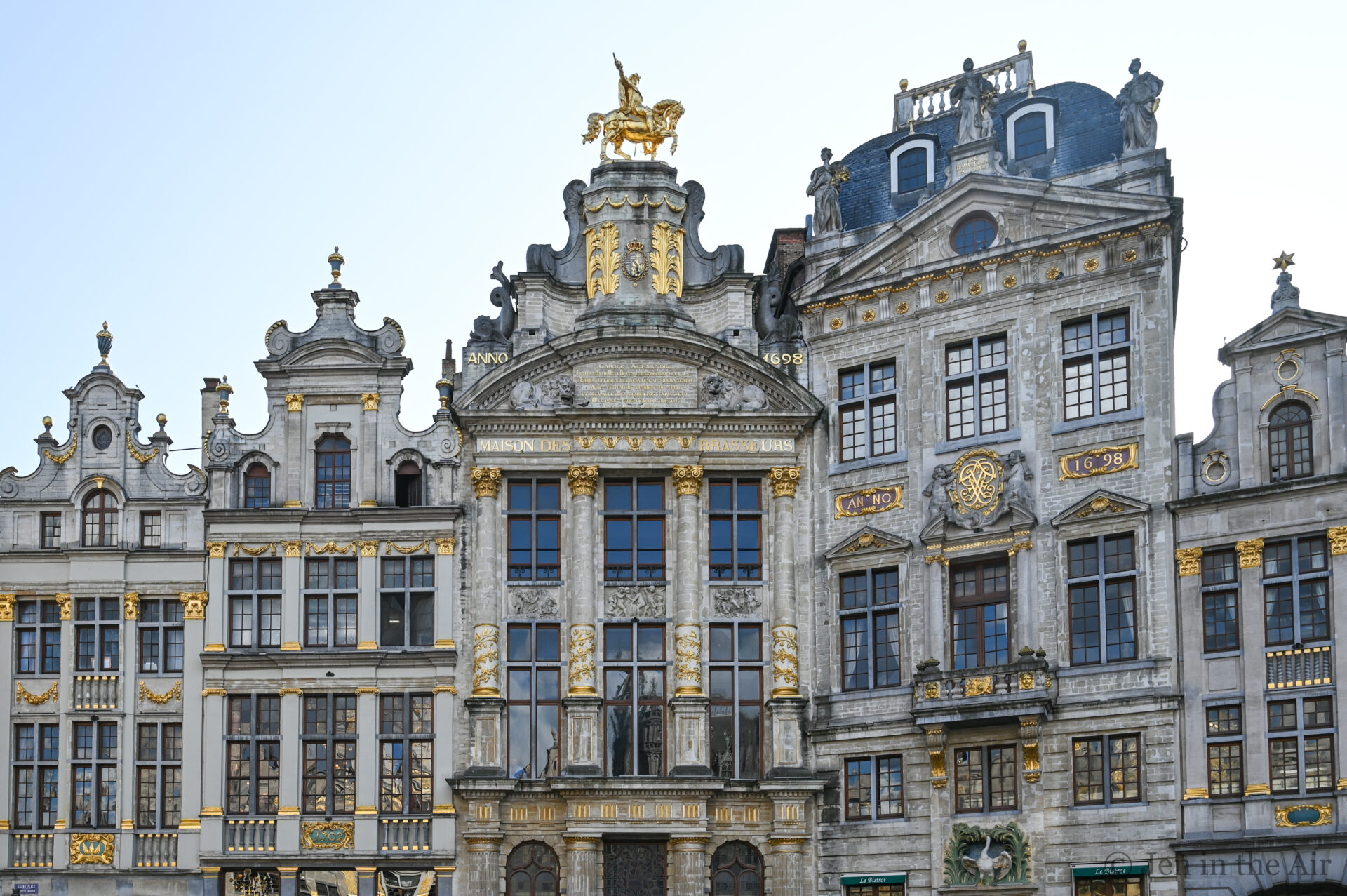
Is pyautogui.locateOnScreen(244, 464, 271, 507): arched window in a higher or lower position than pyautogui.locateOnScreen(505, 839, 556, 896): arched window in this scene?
higher

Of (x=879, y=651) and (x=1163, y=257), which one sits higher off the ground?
(x=1163, y=257)

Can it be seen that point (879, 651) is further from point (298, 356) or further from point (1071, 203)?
point (298, 356)

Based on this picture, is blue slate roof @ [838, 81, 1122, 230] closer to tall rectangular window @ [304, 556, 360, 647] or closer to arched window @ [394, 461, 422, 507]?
arched window @ [394, 461, 422, 507]

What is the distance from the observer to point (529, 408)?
1833 inches

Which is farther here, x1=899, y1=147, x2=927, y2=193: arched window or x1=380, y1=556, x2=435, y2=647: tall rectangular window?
x1=899, y1=147, x2=927, y2=193: arched window

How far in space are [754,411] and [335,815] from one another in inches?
468

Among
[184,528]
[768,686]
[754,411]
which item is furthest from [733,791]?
[184,528]

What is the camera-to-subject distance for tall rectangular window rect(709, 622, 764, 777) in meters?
45.4

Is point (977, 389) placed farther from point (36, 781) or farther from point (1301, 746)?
point (36, 781)

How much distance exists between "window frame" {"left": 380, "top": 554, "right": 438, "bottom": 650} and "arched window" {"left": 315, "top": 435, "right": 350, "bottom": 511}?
1.65m

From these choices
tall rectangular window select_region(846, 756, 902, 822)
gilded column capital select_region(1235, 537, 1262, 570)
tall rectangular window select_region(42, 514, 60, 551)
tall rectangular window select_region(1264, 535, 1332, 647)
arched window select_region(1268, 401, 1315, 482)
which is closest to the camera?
tall rectangular window select_region(1264, 535, 1332, 647)

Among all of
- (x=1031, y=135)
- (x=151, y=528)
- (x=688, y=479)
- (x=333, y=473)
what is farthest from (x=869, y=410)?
(x=151, y=528)

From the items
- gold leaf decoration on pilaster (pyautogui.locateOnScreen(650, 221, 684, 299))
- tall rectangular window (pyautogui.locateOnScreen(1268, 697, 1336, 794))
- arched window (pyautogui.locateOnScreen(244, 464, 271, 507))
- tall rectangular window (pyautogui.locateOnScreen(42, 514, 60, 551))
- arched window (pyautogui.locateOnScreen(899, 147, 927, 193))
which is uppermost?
arched window (pyautogui.locateOnScreen(899, 147, 927, 193))

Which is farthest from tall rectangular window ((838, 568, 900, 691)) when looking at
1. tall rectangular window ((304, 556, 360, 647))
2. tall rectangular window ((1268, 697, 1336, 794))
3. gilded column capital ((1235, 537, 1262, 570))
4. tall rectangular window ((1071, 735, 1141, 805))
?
tall rectangular window ((304, 556, 360, 647))
